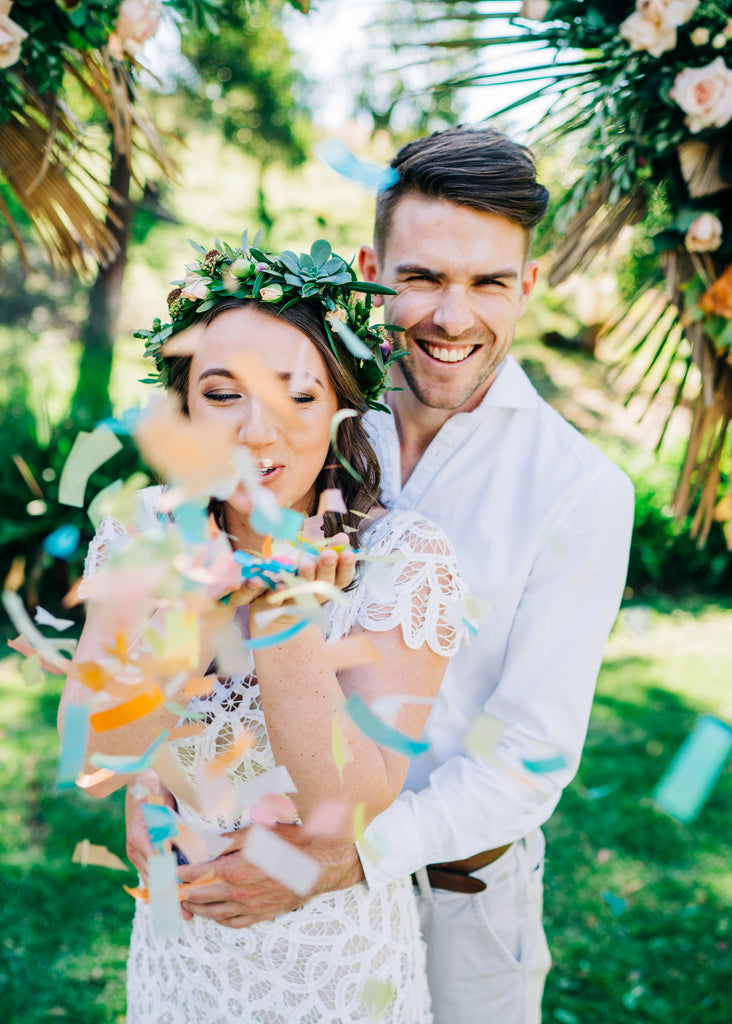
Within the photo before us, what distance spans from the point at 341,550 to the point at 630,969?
3161 millimetres

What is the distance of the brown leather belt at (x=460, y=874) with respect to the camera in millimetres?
2148

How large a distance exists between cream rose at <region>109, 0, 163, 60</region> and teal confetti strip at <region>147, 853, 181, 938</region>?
187 centimetres

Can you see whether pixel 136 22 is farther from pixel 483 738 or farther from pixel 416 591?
pixel 483 738

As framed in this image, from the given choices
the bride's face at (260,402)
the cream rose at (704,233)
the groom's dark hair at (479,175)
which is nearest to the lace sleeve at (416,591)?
Result: the bride's face at (260,402)

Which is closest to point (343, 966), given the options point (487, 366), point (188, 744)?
point (188, 744)

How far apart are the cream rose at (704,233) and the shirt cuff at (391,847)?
66.6 inches

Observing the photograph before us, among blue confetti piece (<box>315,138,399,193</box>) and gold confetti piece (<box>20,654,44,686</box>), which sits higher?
blue confetti piece (<box>315,138,399,193</box>)

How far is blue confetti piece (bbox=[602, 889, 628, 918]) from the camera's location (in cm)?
386

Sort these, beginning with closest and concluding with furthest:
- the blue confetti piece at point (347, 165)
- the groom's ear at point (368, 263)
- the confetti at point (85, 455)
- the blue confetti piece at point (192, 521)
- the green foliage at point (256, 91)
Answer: the blue confetti piece at point (192, 521)
the confetti at point (85, 455)
the blue confetti piece at point (347, 165)
the groom's ear at point (368, 263)
the green foliage at point (256, 91)

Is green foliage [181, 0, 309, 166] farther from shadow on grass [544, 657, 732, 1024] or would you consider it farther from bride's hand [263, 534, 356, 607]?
bride's hand [263, 534, 356, 607]

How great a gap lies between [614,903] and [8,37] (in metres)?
4.05

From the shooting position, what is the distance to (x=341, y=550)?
130 centimetres

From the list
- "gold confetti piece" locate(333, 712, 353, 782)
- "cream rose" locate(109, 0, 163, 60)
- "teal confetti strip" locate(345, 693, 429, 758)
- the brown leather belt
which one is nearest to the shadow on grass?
the brown leather belt

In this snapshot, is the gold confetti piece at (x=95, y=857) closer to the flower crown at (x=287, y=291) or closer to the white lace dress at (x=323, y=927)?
the white lace dress at (x=323, y=927)
